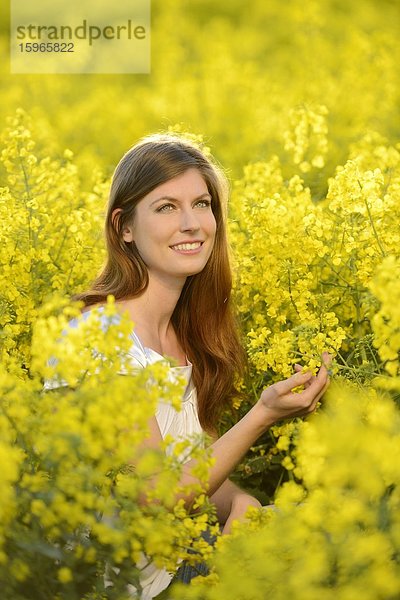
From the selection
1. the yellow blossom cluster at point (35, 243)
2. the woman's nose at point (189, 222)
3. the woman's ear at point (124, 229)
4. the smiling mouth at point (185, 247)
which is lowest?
the yellow blossom cluster at point (35, 243)

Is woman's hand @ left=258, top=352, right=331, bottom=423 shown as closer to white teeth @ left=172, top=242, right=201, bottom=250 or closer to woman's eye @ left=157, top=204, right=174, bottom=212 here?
white teeth @ left=172, top=242, right=201, bottom=250

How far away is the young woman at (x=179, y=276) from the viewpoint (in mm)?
3023

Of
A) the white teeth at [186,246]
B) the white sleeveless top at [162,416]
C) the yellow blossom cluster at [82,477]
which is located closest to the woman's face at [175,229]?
the white teeth at [186,246]

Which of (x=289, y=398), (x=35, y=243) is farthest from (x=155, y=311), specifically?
(x=35, y=243)

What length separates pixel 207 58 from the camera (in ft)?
35.0

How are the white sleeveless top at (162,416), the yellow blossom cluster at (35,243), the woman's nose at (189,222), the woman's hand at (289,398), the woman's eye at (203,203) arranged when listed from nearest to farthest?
1. the woman's hand at (289,398)
2. the white sleeveless top at (162,416)
3. the woman's nose at (189,222)
4. the woman's eye at (203,203)
5. the yellow blossom cluster at (35,243)

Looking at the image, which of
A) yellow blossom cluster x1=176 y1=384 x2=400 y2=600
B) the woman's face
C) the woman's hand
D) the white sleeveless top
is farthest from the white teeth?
yellow blossom cluster x1=176 y1=384 x2=400 y2=600

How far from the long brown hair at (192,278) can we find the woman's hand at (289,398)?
627 mm

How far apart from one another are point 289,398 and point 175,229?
67 centimetres

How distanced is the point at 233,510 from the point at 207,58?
8336mm

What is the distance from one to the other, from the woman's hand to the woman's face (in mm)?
553

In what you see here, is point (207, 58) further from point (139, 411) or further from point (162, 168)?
point (139, 411)

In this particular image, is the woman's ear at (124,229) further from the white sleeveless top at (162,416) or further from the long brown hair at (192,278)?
the white sleeveless top at (162,416)

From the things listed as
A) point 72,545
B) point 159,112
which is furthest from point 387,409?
point 159,112
